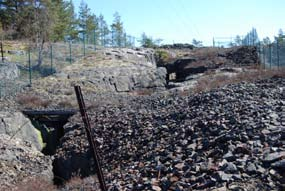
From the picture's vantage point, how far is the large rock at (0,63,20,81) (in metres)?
32.8

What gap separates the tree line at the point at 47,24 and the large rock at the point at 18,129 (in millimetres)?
24359

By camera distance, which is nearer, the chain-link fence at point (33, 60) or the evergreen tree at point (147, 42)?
the chain-link fence at point (33, 60)

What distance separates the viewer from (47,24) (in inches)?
1836

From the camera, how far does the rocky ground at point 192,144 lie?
8.08m

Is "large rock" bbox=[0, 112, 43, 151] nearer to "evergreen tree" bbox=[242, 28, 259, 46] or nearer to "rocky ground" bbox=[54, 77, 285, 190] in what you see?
"rocky ground" bbox=[54, 77, 285, 190]

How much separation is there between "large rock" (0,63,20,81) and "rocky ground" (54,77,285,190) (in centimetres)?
1508

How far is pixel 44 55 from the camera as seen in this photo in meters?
41.9

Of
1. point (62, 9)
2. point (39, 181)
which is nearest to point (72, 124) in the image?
point (39, 181)

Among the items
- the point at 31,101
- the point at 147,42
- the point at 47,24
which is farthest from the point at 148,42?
the point at 31,101

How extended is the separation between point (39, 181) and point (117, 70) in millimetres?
22741

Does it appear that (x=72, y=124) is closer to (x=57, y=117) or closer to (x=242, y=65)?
(x=57, y=117)

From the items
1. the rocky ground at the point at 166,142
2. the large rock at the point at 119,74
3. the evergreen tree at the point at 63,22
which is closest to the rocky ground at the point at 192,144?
the rocky ground at the point at 166,142

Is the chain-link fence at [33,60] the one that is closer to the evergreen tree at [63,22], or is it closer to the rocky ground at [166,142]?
the rocky ground at [166,142]

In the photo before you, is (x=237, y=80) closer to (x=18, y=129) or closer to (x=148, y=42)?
(x=18, y=129)
